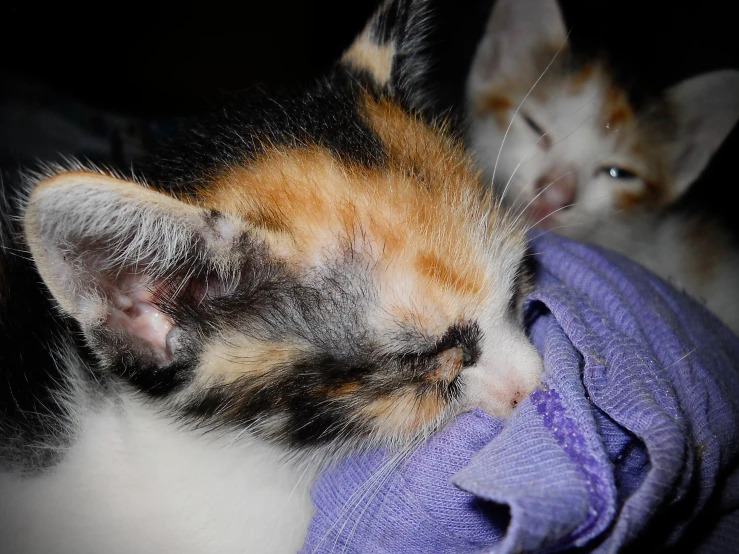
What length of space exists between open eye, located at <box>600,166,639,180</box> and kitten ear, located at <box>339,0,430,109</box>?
764 mm

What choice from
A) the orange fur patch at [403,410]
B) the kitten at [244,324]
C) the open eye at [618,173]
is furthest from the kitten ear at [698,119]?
the orange fur patch at [403,410]

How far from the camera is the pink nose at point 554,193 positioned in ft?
4.42

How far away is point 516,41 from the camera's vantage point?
1435 millimetres

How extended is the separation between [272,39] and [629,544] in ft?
5.18

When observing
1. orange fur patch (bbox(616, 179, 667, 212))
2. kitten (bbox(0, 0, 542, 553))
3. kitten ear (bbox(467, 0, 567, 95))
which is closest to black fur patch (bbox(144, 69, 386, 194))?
kitten (bbox(0, 0, 542, 553))

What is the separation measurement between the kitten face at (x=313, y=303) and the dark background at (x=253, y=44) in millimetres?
557

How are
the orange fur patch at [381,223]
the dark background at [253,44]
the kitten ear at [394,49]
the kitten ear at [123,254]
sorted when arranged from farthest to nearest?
1. the dark background at [253,44]
2. the kitten ear at [394,49]
3. the orange fur patch at [381,223]
4. the kitten ear at [123,254]

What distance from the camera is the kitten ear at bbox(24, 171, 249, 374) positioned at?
18.4 inches

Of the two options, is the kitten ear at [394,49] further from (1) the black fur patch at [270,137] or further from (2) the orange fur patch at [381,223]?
(2) the orange fur patch at [381,223]

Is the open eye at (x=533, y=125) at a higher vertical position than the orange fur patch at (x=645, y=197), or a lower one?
higher

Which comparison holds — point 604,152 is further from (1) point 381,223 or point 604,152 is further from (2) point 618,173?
(1) point 381,223

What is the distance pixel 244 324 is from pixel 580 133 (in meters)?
1.16

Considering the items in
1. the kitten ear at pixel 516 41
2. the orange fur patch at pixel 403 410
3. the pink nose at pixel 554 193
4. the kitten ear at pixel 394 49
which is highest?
the kitten ear at pixel 516 41

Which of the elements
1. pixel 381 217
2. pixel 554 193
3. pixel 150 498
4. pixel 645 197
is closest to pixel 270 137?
pixel 381 217
